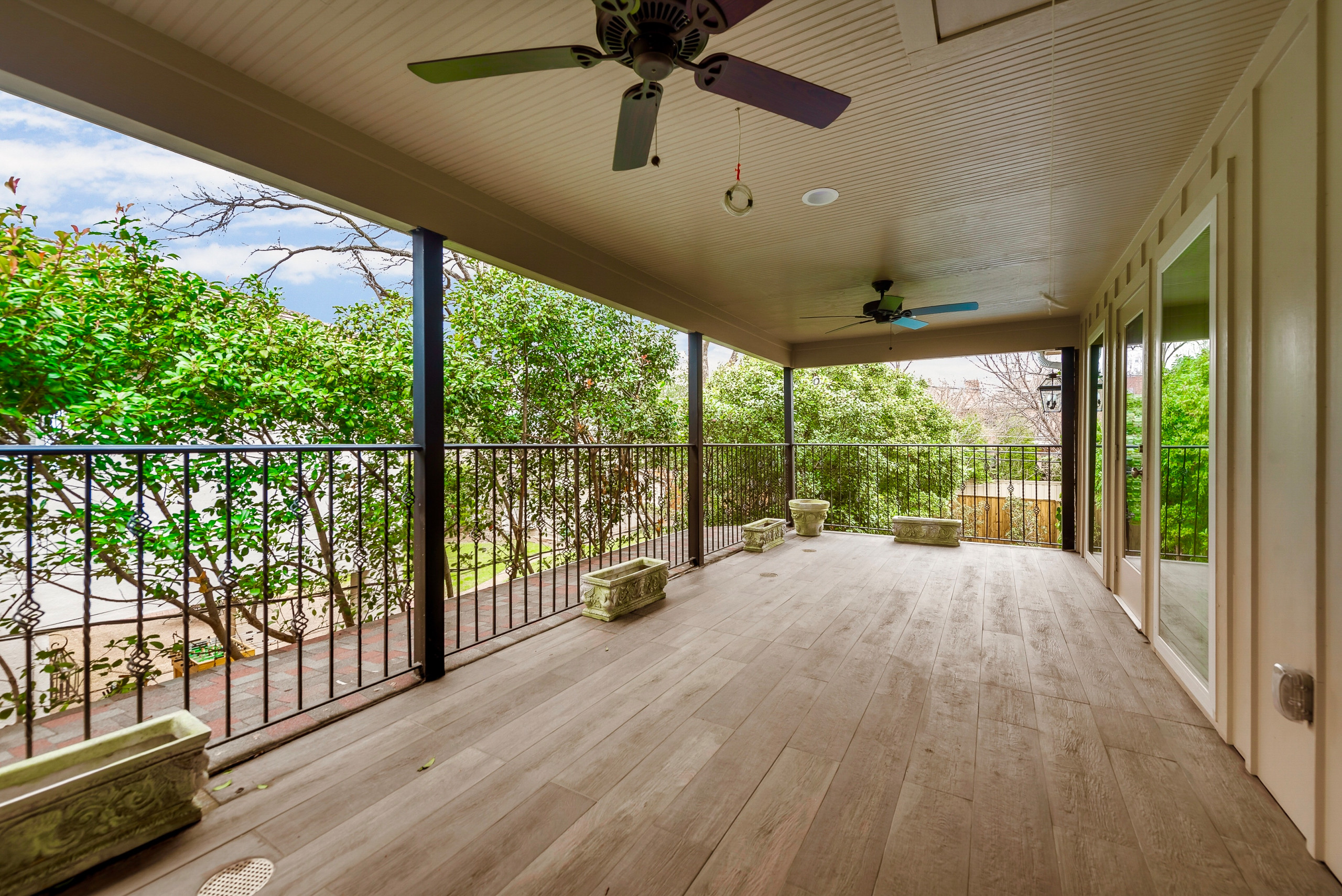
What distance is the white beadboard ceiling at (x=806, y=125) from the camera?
158 centimetres

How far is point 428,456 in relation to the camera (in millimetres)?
2355

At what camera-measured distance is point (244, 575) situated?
3506 mm

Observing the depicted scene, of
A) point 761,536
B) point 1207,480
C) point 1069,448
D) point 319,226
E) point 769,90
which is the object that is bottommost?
point 761,536

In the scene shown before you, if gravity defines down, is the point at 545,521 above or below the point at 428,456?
below

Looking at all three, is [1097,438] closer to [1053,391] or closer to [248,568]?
[1053,391]

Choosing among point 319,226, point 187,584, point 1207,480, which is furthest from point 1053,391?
point 319,226

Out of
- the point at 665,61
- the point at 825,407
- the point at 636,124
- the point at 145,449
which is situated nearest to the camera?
the point at 665,61

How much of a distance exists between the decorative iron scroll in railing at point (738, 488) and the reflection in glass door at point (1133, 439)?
282 centimetres

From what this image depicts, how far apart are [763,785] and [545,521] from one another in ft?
15.3

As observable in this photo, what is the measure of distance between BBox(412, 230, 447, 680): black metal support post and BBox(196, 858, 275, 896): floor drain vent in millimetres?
1034

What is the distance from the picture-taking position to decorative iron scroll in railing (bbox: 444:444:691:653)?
3350 mm

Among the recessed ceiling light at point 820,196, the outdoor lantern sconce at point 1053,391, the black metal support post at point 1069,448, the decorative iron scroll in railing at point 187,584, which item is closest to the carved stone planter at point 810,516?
the black metal support post at point 1069,448

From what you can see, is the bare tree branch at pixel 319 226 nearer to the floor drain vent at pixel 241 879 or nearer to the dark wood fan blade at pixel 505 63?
the dark wood fan blade at pixel 505 63

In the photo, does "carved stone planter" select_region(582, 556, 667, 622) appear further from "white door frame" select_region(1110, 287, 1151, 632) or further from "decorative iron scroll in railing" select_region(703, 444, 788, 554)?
"white door frame" select_region(1110, 287, 1151, 632)
